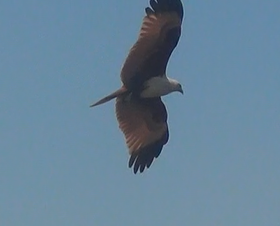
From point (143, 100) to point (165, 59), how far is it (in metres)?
0.93

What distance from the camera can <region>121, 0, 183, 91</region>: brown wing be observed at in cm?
2717

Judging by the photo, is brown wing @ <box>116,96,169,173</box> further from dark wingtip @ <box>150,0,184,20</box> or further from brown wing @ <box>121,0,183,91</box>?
dark wingtip @ <box>150,0,184,20</box>

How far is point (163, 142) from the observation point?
28.4 m

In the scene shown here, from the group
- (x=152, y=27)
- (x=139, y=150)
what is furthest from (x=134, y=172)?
(x=152, y=27)

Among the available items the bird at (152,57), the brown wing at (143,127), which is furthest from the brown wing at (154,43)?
the brown wing at (143,127)

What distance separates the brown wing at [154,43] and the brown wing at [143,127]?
66 centimetres

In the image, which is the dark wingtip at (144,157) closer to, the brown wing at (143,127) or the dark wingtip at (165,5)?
the brown wing at (143,127)

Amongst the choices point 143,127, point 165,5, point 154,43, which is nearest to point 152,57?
point 154,43

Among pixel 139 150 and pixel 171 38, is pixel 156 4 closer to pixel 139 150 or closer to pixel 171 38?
pixel 171 38

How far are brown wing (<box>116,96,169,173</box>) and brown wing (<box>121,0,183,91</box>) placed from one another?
66 cm

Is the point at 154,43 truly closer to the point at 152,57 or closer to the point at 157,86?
the point at 152,57

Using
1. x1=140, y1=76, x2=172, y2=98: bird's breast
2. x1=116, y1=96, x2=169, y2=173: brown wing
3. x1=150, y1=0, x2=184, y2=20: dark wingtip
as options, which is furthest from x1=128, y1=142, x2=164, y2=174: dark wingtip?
x1=150, y1=0, x2=184, y2=20: dark wingtip

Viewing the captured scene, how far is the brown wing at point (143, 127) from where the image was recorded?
27922 millimetres

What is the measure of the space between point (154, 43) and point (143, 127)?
1713 millimetres
